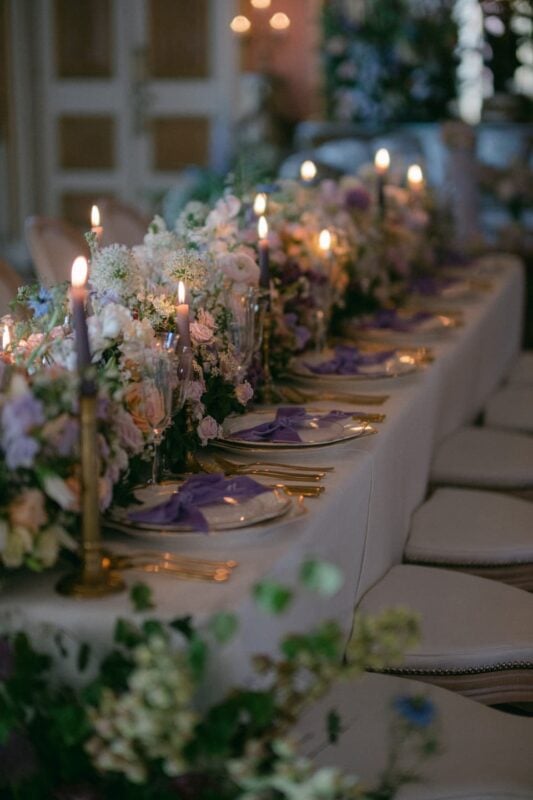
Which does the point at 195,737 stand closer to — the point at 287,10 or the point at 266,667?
the point at 266,667

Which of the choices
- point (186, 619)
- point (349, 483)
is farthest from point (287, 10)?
point (186, 619)

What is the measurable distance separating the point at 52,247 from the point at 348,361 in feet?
4.77

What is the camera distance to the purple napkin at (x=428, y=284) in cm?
364

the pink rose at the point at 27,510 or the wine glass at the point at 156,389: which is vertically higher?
the wine glass at the point at 156,389

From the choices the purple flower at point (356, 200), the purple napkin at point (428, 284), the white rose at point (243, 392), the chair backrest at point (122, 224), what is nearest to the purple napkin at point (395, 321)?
the purple flower at point (356, 200)

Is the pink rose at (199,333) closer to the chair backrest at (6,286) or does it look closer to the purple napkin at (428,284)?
the chair backrest at (6,286)

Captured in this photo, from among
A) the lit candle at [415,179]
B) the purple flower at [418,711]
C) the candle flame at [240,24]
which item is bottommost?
the purple flower at [418,711]

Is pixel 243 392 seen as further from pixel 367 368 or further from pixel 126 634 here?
pixel 126 634

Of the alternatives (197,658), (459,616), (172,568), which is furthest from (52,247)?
(197,658)

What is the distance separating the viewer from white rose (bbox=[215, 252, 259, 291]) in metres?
2.02

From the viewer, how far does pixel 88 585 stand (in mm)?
1258

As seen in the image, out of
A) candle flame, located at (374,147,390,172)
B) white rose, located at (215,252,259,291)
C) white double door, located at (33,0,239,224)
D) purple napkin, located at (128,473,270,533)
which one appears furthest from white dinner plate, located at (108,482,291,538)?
white double door, located at (33,0,239,224)

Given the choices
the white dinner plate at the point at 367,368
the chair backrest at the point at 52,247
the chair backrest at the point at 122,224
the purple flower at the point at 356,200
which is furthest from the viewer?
the chair backrest at the point at 122,224

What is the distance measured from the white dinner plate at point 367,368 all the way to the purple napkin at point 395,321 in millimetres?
365
